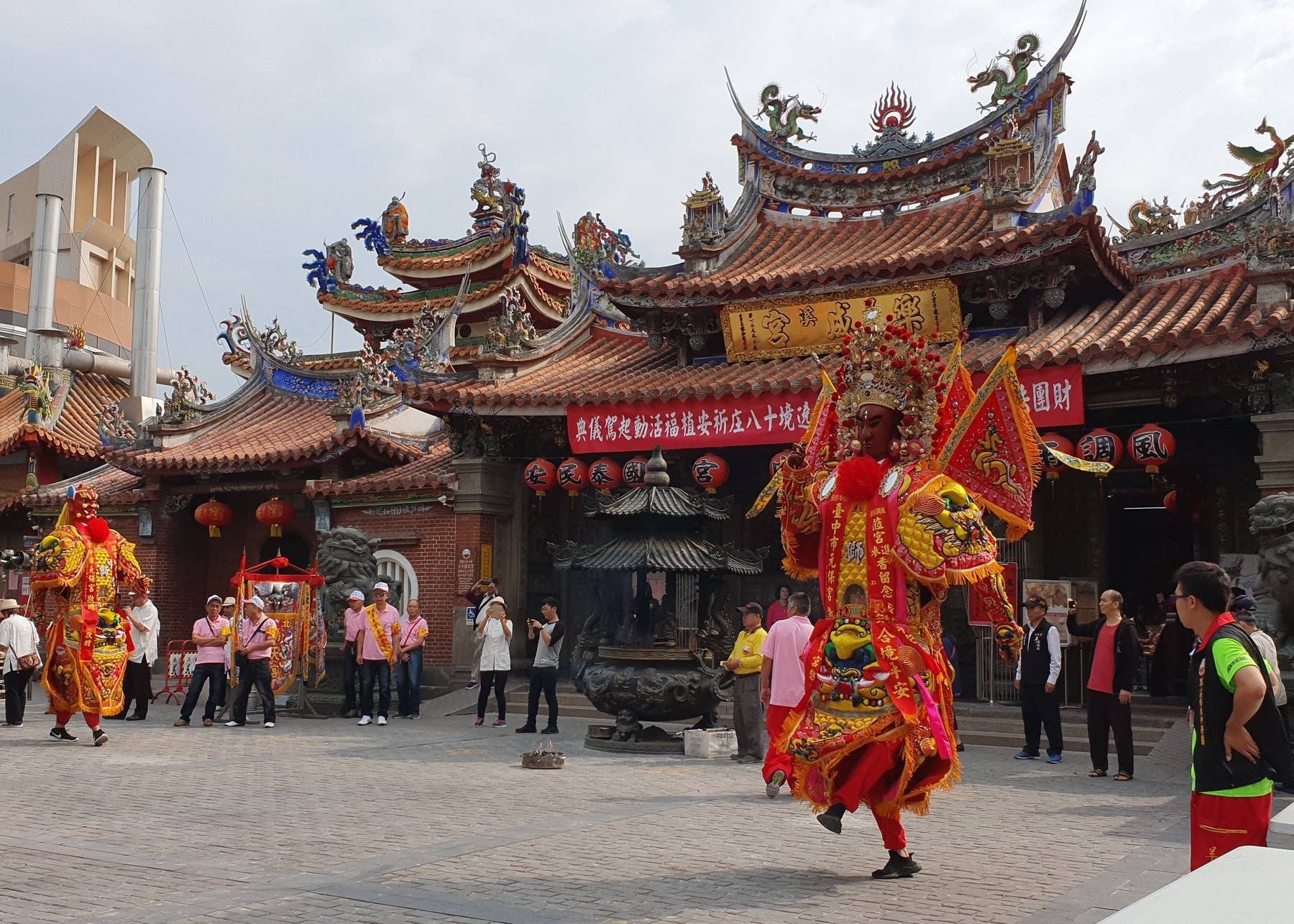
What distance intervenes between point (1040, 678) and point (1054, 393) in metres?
3.31

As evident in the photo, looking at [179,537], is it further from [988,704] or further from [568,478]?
[988,704]

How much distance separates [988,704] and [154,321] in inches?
941

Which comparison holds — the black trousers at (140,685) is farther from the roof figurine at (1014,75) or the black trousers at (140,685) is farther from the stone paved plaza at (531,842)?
the roof figurine at (1014,75)

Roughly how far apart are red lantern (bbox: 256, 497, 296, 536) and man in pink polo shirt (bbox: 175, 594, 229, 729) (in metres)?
5.38

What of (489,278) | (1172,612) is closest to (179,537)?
(489,278)

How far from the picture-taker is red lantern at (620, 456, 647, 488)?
14.2 metres

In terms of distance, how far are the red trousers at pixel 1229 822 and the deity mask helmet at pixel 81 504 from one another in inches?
377

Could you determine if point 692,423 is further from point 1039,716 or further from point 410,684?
point 1039,716

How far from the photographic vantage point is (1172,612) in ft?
46.0

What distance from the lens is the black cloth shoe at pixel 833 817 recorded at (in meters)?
5.18

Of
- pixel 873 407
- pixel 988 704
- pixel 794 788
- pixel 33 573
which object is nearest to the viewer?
pixel 794 788

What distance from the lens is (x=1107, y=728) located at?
A: 29.6 ft

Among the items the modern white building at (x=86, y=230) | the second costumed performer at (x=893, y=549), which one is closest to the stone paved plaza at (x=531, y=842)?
the second costumed performer at (x=893, y=549)

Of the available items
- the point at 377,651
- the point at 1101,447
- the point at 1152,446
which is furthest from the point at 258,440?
the point at 1152,446
